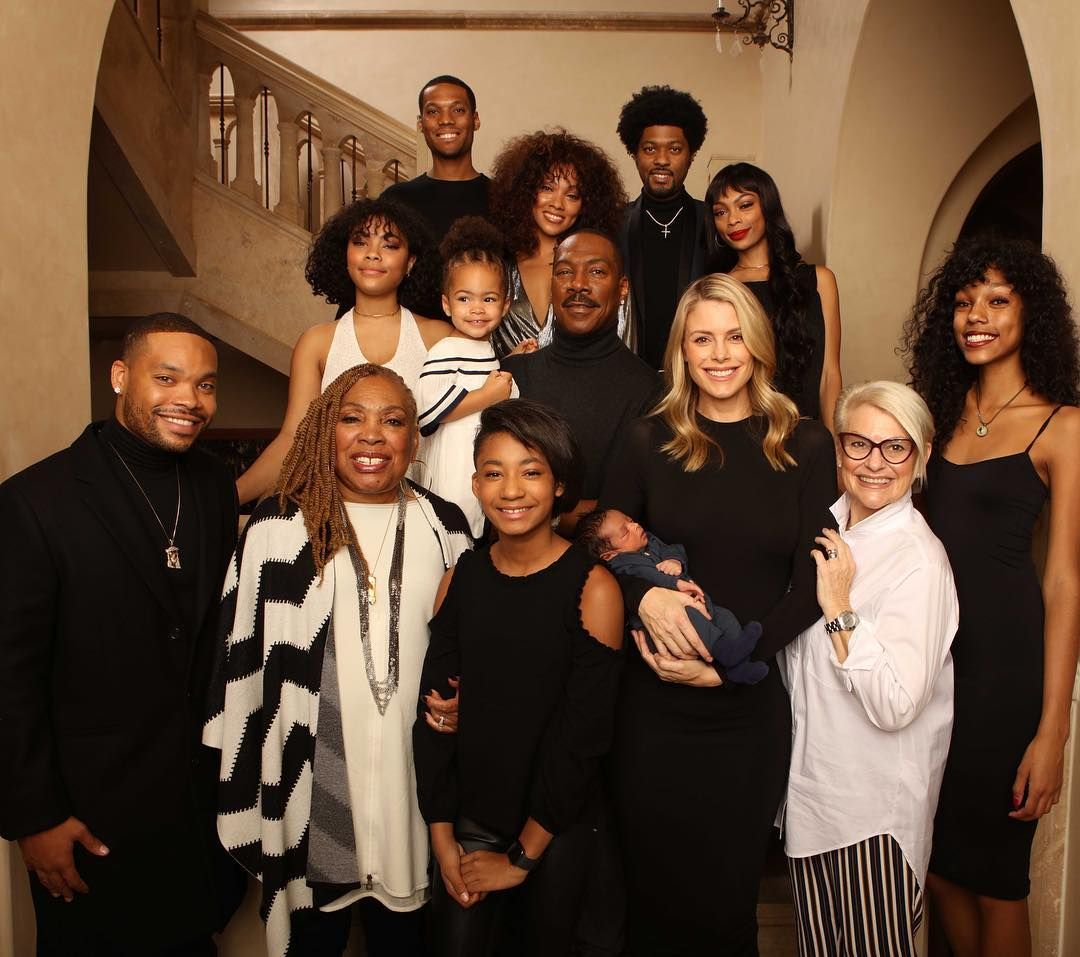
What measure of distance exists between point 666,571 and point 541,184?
177 cm

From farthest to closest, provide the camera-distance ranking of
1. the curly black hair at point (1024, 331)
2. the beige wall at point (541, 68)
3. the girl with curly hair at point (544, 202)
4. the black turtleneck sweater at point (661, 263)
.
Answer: the beige wall at point (541, 68)
the black turtleneck sweater at point (661, 263)
the girl with curly hair at point (544, 202)
the curly black hair at point (1024, 331)

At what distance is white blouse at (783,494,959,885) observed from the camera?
6.84 ft

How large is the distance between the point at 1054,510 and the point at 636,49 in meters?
5.86

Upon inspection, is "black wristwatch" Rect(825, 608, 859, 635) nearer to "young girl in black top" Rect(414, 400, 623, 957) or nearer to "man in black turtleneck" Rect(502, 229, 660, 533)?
"young girl in black top" Rect(414, 400, 623, 957)

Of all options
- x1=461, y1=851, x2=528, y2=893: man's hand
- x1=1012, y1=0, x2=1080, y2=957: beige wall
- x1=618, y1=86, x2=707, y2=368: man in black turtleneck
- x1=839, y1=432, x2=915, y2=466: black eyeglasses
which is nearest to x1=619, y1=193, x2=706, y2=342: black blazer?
x1=618, y1=86, x2=707, y2=368: man in black turtleneck

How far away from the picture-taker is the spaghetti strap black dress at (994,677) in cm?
233

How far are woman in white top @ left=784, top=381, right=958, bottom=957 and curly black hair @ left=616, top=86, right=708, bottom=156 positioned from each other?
6.14ft

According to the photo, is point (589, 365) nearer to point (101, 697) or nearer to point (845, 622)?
point (845, 622)

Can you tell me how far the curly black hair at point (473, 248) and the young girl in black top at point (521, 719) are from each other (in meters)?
0.87

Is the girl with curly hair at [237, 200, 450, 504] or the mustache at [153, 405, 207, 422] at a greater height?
the girl with curly hair at [237, 200, 450, 504]

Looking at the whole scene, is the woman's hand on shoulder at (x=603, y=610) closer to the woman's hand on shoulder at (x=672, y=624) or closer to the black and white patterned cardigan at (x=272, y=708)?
the woman's hand on shoulder at (x=672, y=624)

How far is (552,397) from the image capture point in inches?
107

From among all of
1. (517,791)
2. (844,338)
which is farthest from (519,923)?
(844,338)

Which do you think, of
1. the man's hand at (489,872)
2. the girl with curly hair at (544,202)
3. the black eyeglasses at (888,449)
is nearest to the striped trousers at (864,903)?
the man's hand at (489,872)
